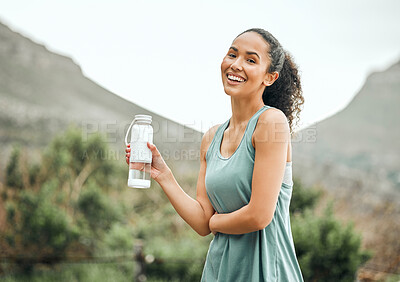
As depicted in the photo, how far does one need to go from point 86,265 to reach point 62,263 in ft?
0.90

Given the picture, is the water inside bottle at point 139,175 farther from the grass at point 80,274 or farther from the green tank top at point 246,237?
the grass at point 80,274

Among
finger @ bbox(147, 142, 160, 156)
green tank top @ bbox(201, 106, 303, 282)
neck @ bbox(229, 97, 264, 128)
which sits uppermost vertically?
neck @ bbox(229, 97, 264, 128)

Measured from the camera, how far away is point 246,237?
1.12 m

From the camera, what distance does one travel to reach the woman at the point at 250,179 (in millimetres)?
1040

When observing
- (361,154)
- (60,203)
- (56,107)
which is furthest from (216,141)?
(361,154)

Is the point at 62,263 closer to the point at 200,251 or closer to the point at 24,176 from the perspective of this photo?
the point at 24,176

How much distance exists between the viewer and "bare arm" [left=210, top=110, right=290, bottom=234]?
1.02 metres

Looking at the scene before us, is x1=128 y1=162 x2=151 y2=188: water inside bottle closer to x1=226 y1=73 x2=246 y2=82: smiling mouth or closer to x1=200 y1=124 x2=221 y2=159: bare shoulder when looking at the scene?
x1=200 y1=124 x2=221 y2=159: bare shoulder

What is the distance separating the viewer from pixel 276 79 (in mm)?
1229

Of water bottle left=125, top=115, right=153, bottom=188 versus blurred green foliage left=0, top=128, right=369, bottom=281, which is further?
blurred green foliage left=0, top=128, right=369, bottom=281

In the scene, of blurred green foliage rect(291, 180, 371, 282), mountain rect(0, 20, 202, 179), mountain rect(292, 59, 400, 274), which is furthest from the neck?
mountain rect(0, 20, 202, 179)

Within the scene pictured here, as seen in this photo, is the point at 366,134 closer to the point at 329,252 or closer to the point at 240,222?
the point at 329,252

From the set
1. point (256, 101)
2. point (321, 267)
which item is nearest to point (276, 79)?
point (256, 101)

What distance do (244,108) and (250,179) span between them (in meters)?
0.22
